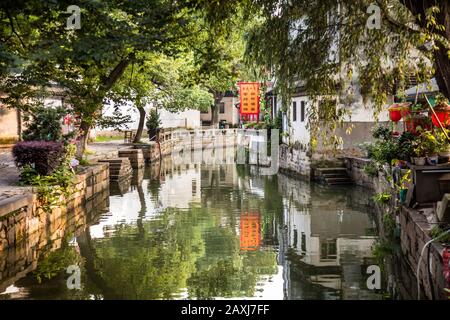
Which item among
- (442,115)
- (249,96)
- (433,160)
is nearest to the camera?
(433,160)

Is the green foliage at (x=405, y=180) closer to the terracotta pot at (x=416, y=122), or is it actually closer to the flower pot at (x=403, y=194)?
the flower pot at (x=403, y=194)

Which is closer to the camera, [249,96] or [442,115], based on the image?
[442,115]

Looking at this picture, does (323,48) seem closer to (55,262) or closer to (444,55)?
(444,55)

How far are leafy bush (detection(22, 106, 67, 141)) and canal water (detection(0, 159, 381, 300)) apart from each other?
2.63 metres

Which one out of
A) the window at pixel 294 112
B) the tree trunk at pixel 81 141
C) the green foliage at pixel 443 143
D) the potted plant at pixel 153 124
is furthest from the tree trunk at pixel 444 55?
the potted plant at pixel 153 124

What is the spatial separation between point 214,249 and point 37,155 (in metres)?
5.47

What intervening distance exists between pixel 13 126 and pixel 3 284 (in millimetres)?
22061

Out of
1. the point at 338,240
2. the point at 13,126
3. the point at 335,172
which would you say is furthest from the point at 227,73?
the point at 13,126

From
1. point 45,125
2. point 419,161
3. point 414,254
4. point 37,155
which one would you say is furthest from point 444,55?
point 45,125

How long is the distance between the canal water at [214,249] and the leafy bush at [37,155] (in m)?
1.92

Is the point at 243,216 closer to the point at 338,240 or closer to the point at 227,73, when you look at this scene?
the point at 338,240

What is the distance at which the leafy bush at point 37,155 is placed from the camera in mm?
15977

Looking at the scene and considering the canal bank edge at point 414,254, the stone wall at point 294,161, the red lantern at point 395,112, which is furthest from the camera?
the stone wall at point 294,161

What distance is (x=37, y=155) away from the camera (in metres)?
16.0
